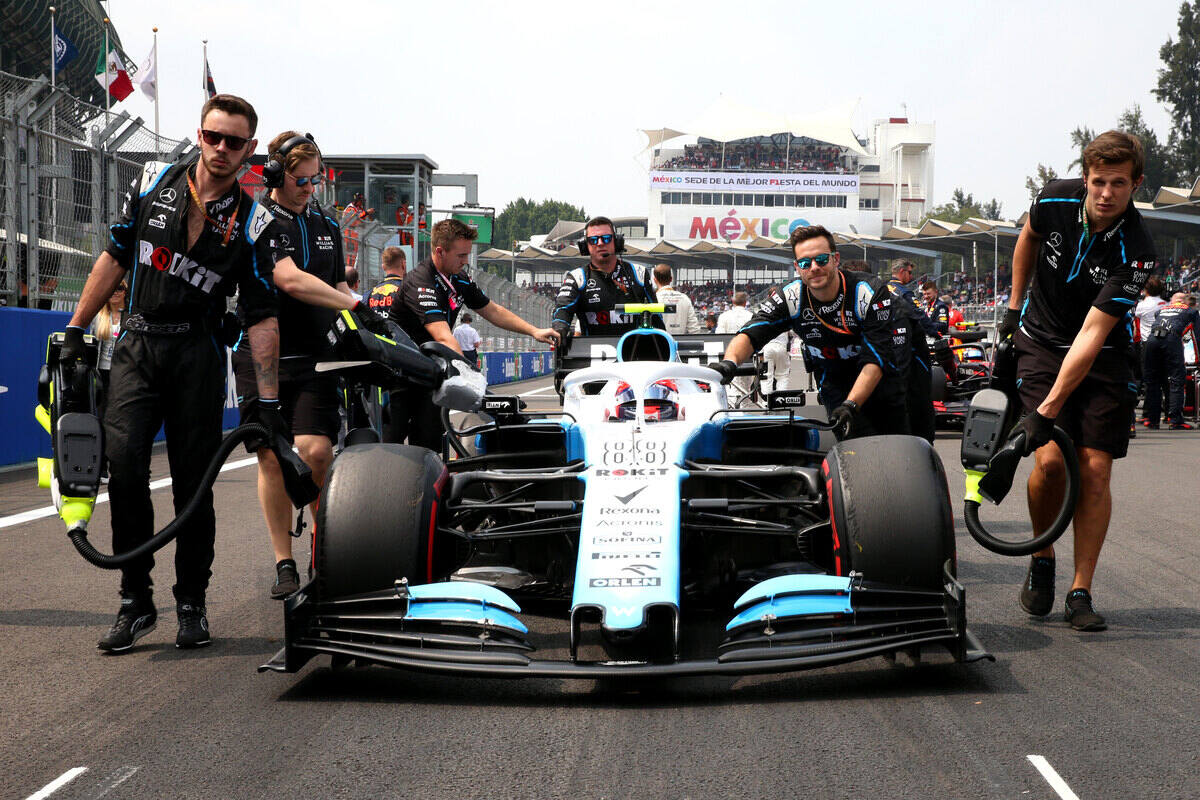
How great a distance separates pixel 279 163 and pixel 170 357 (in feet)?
3.83

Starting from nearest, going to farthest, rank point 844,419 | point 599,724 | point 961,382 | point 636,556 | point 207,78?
point 599,724
point 636,556
point 844,419
point 961,382
point 207,78

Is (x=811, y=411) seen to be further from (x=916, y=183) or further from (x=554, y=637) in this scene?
(x=916, y=183)

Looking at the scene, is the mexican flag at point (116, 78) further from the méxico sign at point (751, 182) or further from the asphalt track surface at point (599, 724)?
the méxico sign at point (751, 182)

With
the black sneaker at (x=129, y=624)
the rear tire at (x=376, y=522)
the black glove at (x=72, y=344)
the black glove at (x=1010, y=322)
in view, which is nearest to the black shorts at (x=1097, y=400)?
the black glove at (x=1010, y=322)

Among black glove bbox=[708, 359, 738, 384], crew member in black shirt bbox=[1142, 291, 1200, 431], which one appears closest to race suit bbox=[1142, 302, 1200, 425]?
crew member in black shirt bbox=[1142, 291, 1200, 431]

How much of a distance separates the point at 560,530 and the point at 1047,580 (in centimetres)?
204

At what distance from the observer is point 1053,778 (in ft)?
9.94

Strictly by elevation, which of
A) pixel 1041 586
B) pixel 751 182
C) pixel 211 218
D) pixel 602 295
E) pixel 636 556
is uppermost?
pixel 751 182

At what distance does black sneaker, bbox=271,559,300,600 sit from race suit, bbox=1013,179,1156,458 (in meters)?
3.10

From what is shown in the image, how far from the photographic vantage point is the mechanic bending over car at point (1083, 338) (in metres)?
4.76

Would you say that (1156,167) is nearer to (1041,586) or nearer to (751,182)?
(751,182)

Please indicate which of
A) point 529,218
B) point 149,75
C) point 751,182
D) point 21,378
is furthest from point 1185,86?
point 529,218

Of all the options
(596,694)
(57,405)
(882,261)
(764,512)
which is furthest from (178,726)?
(882,261)

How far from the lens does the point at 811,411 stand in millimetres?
6234
